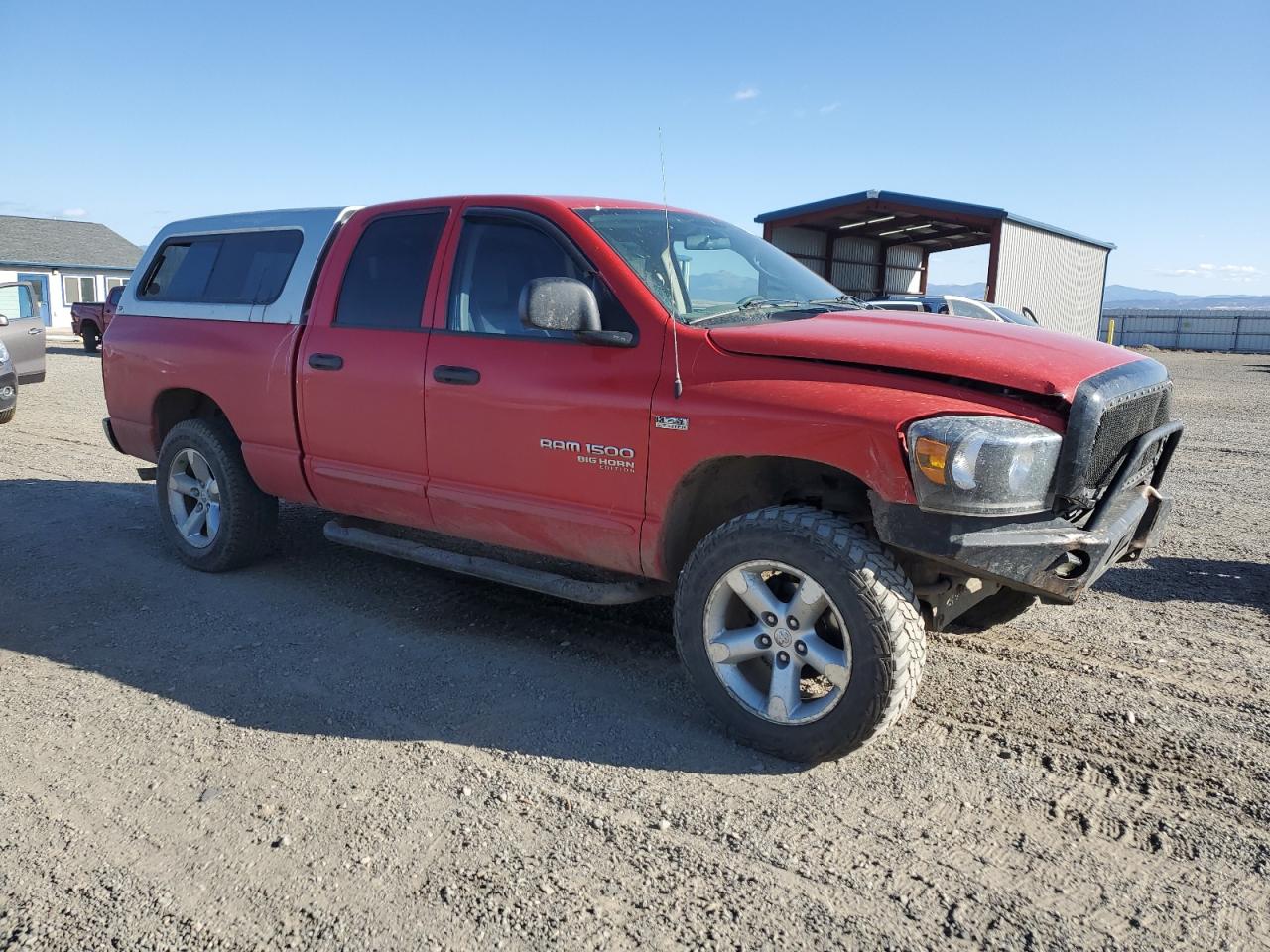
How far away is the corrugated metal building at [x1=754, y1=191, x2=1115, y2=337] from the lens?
27438 mm

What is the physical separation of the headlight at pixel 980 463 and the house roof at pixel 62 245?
4081 cm

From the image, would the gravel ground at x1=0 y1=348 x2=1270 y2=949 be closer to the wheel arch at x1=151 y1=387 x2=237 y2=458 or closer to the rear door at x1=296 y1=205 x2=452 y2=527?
the rear door at x1=296 y1=205 x2=452 y2=527

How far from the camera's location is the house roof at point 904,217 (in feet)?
89.0

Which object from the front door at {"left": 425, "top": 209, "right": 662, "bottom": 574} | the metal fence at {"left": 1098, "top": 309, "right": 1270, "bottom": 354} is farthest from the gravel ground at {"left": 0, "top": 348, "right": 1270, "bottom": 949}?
the metal fence at {"left": 1098, "top": 309, "right": 1270, "bottom": 354}

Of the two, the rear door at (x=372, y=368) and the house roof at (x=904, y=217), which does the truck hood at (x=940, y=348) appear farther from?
the house roof at (x=904, y=217)

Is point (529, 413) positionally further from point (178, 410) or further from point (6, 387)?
point (6, 387)

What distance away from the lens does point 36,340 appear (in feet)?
43.8

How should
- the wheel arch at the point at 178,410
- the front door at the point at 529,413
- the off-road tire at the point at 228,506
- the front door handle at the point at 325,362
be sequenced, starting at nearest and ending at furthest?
the front door at the point at 529,413
the front door handle at the point at 325,362
the off-road tire at the point at 228,506
the wheel arch at the point at 178,410

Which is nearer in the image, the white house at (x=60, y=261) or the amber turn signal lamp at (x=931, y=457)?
the amber turn signal lamp at (x=931, y=457)

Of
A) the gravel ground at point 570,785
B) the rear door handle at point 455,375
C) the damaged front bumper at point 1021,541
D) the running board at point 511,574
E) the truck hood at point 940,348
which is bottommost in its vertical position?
the gravel ground at point 570,785

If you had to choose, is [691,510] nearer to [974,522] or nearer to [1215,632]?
[974,522]

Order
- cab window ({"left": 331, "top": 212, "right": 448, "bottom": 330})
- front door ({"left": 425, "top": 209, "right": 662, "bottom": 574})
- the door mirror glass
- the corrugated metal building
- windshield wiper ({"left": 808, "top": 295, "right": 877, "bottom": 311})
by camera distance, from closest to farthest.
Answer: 1. the door mirror glass
2. front door ({"left": 425, "top": 209, "right": 662, "bottom": 574})
3. windshield wiper ({"left": 808, "top": 295, "right": 877, "bottom": 311})
4. cab window ({"left": 331, "top": 212, "right": 448, "bottom": 330})
5. the corrugated metal building

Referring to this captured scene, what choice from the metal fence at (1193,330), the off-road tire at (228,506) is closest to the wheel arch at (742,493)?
the off-road tire at (228,506)

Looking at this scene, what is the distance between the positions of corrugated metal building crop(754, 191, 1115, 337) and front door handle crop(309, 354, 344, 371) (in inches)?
978
